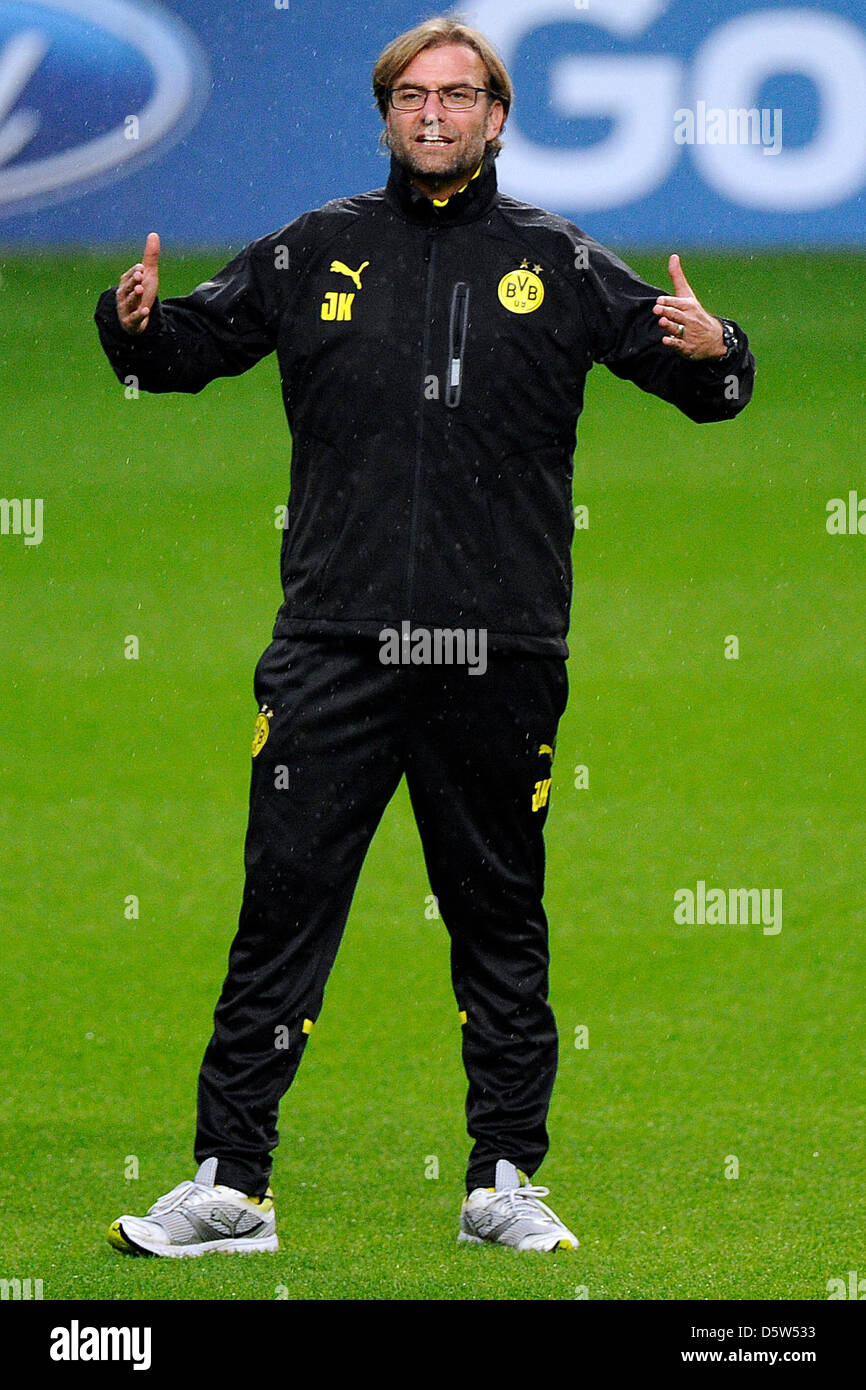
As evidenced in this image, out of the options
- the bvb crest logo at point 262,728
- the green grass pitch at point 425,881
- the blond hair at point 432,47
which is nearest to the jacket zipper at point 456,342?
the blond hair at point 432,47

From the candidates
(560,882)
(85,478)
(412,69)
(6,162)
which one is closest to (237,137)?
(6,162)

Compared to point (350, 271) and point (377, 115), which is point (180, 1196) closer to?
point (350, 271)

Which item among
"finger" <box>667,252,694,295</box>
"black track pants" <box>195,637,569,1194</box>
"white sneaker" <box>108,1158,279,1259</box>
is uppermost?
"finger" <box>667,252,694,295</box>

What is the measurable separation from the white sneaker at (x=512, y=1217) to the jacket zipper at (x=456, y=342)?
1452mm

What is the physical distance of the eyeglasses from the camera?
4.07 m

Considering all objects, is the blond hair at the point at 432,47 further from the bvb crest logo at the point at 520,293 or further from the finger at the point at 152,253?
the finger at the point at 152,253

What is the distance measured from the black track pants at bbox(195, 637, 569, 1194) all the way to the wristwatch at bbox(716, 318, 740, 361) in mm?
644

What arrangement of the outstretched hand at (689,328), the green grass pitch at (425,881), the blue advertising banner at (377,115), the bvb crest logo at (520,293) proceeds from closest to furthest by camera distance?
1. the outstretched hand at (689,328)
2. the bvb crest logo at (520,293)
3. the green grass pitch at (425,881)
4. the blue advertising banner at (377,115)

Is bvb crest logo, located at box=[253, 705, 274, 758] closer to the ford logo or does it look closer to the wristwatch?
the wristwatch

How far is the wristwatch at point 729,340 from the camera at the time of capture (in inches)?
159

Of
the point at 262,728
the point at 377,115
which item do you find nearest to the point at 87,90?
the point at 377,115

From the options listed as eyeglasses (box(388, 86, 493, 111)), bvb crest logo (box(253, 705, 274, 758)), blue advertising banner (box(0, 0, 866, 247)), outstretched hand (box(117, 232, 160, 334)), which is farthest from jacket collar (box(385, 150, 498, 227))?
blue advertising banner (box(0, 0, 866, 247))

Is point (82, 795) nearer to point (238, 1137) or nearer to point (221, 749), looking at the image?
point (221, 749)
